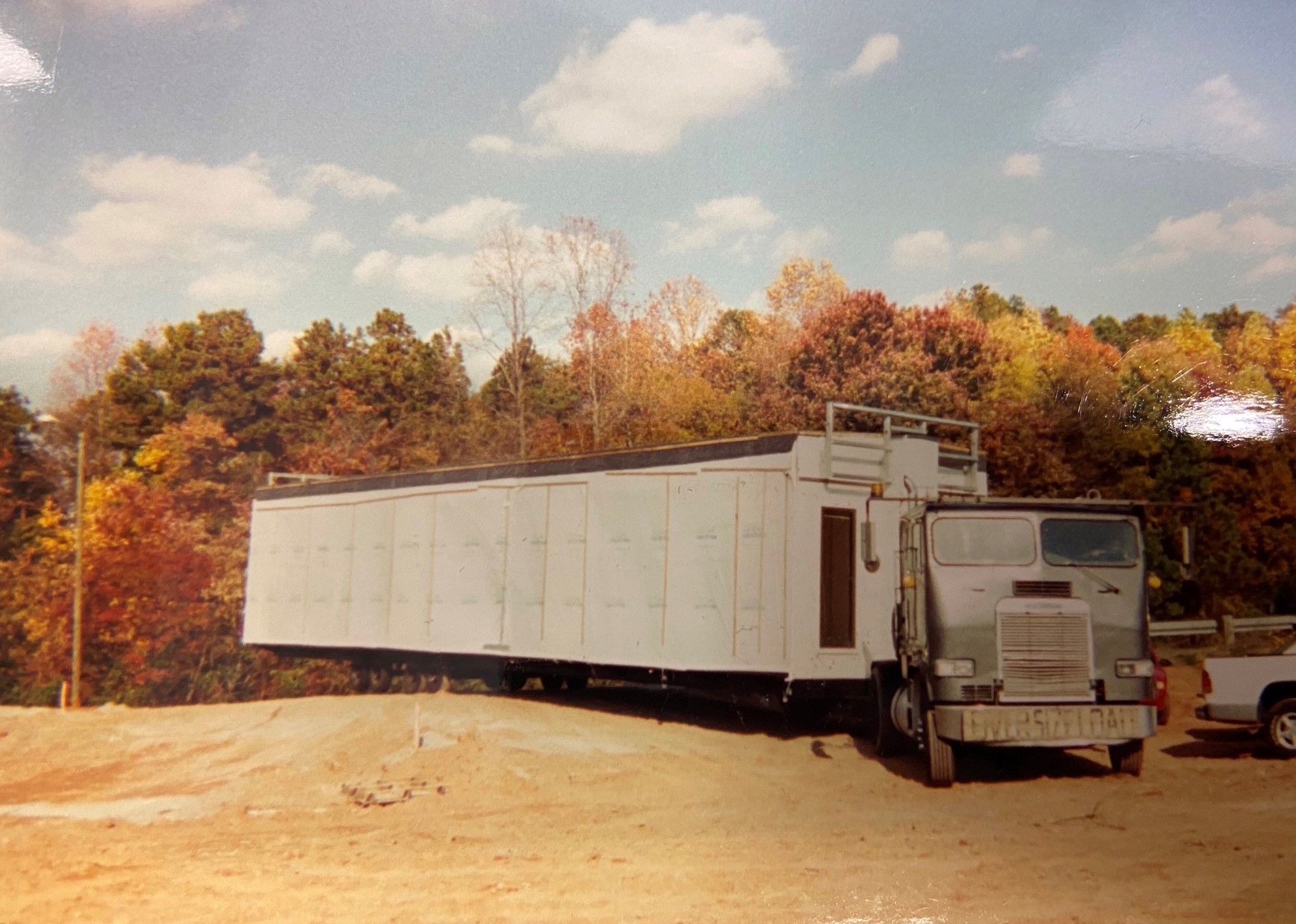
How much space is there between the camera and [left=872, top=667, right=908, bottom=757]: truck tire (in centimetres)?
1084

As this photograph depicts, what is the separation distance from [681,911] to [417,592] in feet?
29.4

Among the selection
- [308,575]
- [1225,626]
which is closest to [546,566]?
[308,575]

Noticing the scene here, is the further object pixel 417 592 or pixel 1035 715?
pixel 417 592

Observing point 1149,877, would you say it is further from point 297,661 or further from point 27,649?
point 27,649

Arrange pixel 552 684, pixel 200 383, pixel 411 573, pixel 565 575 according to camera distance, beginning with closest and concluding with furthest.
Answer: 1. pixel 565 575
2. pixel 411 573
3. pixel 552 684
4. pixel 200 383

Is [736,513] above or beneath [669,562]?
above

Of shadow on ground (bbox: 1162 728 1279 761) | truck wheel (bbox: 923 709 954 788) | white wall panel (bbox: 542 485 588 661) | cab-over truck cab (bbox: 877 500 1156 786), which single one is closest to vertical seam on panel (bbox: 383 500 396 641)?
white wall panel (bbox: 542 485 588 661)

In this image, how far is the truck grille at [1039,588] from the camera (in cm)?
922

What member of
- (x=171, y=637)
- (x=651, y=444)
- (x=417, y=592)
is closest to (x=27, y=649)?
(x=171, y=637)

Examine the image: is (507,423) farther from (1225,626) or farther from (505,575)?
(1225,626)

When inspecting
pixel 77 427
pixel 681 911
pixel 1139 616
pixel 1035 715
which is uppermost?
pixel 77 427

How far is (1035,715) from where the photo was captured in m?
8.90

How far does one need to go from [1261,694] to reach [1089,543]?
2.93m

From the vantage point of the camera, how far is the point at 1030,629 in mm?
9109
